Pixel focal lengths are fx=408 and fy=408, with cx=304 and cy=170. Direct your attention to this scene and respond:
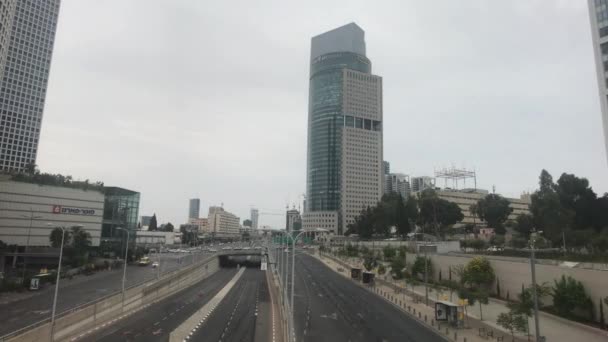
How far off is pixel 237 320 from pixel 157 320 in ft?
34.8

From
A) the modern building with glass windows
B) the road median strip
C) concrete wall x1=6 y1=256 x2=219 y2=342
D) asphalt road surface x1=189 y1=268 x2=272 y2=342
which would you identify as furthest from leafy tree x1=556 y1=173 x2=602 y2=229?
concrete wall x1=6 y1=256 x2=219 y2=342

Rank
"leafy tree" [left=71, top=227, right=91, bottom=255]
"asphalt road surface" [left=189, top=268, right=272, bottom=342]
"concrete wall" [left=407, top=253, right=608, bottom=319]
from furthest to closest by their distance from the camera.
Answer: "leafy tree" [left=71, top=227, right=91, bottom=255], "asphalt road surface" [left=189, top=268, right=272, bottom=342], "concrete wall" [left=407, top=253, right=608, bottom=319]

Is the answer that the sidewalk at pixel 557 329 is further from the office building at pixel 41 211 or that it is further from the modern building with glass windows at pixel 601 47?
the office building at pixel 41 211

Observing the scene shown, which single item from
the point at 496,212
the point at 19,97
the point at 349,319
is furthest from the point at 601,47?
the point at 19,97

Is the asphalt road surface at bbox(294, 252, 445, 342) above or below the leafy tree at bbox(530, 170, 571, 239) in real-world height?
below

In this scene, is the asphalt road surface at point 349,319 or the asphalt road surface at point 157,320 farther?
the asphalt road surface at point 157,320

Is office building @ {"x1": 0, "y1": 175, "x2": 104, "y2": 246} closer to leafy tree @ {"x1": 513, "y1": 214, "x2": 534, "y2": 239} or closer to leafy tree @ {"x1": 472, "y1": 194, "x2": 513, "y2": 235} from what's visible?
leafy tree @ {"x1": 472, "y1": 194, "x2": 513, "y2": 235}

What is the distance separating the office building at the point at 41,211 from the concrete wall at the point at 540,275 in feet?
307

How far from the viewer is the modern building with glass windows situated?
79.9 m

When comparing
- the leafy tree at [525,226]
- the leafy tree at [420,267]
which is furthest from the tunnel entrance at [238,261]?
the leafy tree at [525,226]

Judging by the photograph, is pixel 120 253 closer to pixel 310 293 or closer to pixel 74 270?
pixel 74 270

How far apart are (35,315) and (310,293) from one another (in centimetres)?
4473

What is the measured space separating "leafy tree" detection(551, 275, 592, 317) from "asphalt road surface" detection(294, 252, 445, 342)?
15.3 m

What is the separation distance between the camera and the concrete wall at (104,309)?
39188 millimetres
